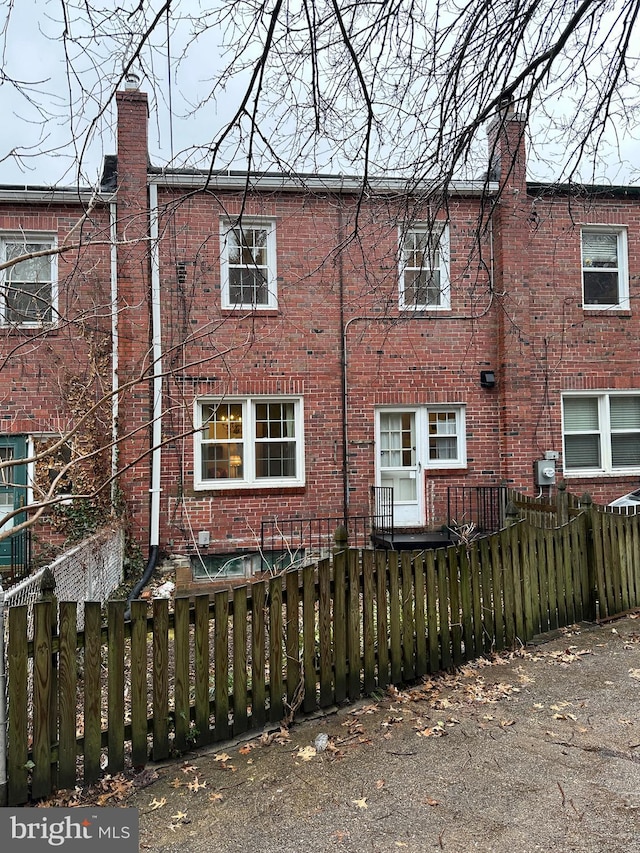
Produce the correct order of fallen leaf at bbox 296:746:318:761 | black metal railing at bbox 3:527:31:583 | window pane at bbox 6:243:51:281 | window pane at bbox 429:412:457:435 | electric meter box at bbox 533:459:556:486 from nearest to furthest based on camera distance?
fallen leaf at bbox 296:746:318:761 < black metal railing at bbox 3:527:31:583 < window pane at bbox 6:243:51:281 < electric meter box at bbox 533:459:556:486 < window pane at bbox 429:412:457:435

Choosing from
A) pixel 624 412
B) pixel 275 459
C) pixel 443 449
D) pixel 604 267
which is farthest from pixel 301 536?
pixel 604 267

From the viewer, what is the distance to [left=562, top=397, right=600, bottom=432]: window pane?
455 inches

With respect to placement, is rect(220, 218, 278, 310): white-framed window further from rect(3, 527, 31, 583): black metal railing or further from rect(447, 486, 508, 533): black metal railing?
rect(3, 527, 31, 583): black metal railing

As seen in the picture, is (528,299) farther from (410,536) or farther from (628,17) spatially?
(628,17)

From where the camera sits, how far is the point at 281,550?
10.4m

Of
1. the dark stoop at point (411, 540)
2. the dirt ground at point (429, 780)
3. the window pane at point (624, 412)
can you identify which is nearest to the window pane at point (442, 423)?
the dark stoop at point (411, 540)

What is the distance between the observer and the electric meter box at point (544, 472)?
10969mm

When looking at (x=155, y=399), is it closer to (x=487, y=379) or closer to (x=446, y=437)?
(x=446, y=437)

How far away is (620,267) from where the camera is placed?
11.8 meters

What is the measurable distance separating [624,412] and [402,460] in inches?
181

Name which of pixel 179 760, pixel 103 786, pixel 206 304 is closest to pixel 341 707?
pixel 179 760

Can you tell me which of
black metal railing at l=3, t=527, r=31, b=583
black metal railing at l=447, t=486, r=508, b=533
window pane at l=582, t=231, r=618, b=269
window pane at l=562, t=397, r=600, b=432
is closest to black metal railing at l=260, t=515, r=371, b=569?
black metal railing at l=447, t=486, r=508, b=533

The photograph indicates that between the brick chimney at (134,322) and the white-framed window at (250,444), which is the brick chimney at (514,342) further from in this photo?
the brick chimney at (134,322)

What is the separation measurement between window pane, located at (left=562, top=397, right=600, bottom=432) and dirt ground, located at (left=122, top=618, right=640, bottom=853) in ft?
24.7
